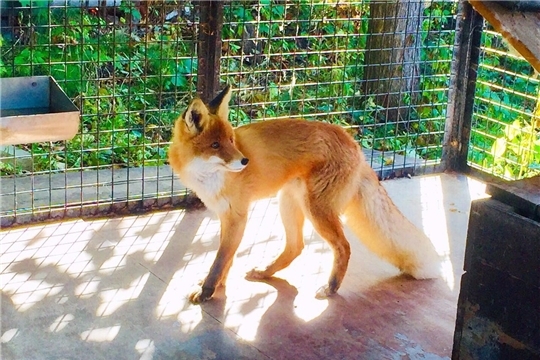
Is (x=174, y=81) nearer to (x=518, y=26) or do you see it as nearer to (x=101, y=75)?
(x=101, y=75)

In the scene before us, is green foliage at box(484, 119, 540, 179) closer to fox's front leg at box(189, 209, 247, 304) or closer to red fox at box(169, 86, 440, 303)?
red fox at box(169, 86, 440, 303)

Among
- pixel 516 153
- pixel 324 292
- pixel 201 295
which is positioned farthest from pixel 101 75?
pixel 324 292

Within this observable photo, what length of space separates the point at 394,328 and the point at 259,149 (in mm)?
1229

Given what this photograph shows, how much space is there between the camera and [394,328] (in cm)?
427

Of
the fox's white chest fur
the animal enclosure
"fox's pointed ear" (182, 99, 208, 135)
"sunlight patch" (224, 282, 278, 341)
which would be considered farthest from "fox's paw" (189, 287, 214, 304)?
the animal enclosure

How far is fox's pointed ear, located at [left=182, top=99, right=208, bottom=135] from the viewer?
4.41 m

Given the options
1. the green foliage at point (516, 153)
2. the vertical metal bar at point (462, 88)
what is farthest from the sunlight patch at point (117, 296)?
the green foliage at point (516, 153)

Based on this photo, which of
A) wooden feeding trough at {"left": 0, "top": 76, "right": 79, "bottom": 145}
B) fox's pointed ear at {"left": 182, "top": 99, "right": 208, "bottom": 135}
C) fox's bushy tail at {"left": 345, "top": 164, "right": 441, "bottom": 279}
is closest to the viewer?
wooden feeding trough at {"left": 0, "top": 76, "right": 79, "bottom": 145}

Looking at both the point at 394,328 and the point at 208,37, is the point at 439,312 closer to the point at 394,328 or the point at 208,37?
the point at 394,328

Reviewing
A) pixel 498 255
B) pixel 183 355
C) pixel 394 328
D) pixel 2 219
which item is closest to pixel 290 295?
pixel 394 328

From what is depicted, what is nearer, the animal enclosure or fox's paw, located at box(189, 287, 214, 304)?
fox's paw, located at box(189, 287, 214, 304)

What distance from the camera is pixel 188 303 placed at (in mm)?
4434

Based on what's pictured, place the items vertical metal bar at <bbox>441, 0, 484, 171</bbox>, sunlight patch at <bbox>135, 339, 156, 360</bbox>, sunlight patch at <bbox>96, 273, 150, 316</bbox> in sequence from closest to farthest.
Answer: sunlight patch at <bbox>135, 339, 156, 360</bbox> → sunlight patch at <bbox>96, 273, 150, 316</bbox> → vertical metal bar at <bbox>441, 0, 484, 171</bbox>

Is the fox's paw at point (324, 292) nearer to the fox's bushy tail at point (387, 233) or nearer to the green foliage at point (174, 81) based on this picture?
the fox's bushy tail at point (387, 233)
